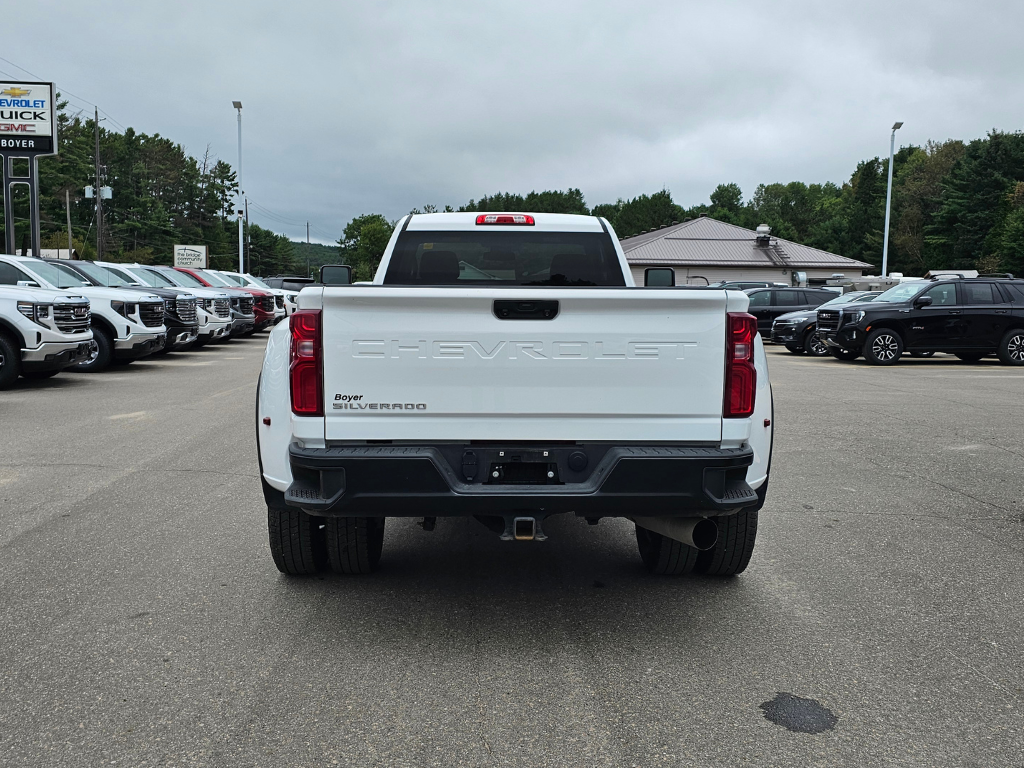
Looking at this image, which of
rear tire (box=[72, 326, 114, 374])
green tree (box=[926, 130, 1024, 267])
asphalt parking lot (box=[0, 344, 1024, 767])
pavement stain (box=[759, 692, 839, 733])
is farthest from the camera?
green tree (box=[926, 130, 1024, 267])

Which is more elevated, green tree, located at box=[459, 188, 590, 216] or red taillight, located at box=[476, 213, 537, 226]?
green tree, located at box=[459, 188, 590, 216]

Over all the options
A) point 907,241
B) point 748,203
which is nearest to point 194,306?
point 907,241

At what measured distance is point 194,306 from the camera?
1845 centimetres

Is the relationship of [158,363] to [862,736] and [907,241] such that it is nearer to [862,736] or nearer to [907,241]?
[862,736]

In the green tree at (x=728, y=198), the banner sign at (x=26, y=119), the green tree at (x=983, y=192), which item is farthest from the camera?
the green tree at (x=728, y=198)

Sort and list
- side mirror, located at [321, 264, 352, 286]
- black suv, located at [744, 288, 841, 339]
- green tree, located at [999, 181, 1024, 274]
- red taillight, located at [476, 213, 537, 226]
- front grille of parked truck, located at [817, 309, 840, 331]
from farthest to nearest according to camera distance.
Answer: green tree, located at [999, 181, 1024, 274], black suv, located at [744, 288, 841, 339], front grille of parked truck, located at [817, 309, 840, 331], red taillight, located at [476, 213, 537, 226], side mirror, located at [321, 264, 352, 286]

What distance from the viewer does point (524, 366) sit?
3.66 meters

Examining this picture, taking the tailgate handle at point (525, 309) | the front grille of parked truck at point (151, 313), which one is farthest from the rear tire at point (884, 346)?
the tailgate handle at point (525, 309)

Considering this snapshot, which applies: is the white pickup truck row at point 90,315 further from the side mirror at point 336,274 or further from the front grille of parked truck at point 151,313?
the side mirror at point 336,274

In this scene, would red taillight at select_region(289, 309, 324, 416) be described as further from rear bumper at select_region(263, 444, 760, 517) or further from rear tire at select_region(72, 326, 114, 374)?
rear tire at select_region(72, 326, 114, 374)

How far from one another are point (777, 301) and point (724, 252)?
134 feet

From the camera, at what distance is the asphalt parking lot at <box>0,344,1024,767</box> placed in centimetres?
294

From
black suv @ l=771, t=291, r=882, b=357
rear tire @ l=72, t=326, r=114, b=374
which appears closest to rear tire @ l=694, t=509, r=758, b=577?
rear tire @ l=72, t=326, r=114, b=374

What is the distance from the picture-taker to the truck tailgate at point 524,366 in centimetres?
362
